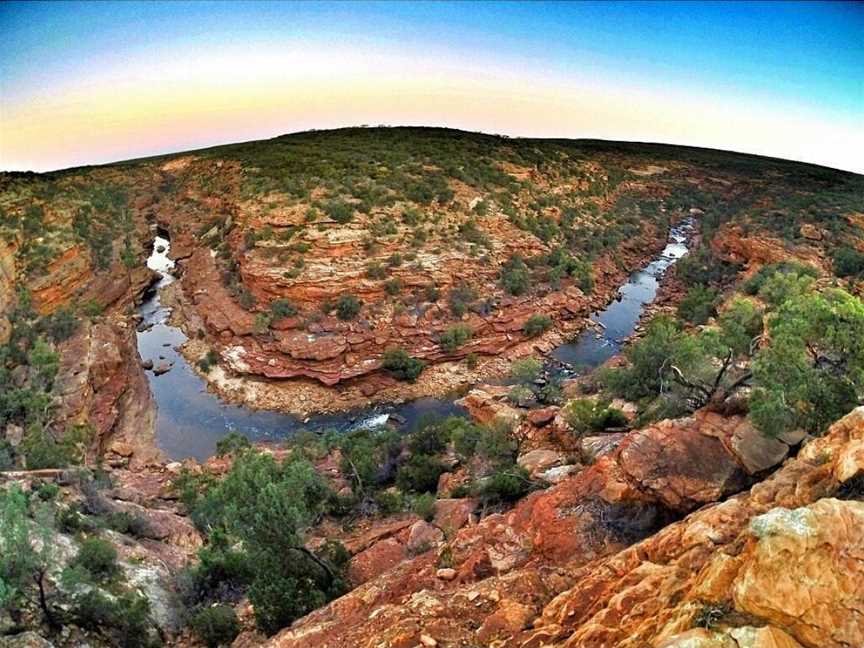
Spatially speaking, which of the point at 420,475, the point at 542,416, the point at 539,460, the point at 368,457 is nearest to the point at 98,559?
the point at 368,457

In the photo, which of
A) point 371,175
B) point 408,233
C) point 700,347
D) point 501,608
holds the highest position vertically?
point 371,175

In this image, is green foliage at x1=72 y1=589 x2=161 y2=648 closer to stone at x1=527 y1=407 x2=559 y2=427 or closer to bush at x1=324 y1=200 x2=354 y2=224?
stone at x1=527 y1=407 x2=559 y2=427

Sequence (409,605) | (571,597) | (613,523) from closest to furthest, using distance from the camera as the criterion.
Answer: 1. (571,597)
2. (409,605)
3. (613,523)

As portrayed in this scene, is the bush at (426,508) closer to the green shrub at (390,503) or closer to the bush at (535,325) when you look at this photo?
the green shrub at (390,503)

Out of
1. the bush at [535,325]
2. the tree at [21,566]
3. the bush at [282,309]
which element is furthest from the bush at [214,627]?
the bush at [535,325]

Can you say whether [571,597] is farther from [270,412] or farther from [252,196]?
[252,196]

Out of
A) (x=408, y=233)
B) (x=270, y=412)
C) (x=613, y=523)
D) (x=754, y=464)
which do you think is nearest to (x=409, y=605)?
(x=613, y=523)

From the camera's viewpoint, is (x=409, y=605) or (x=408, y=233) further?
(x=408, y=233)

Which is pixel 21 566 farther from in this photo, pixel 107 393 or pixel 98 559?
pixel 107 393

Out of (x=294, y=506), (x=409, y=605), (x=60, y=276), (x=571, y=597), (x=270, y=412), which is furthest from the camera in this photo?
(x=60, y=276)
